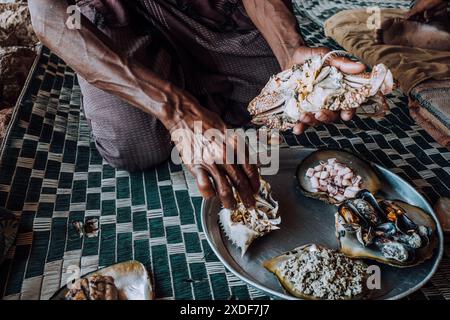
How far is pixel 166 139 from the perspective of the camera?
163 cm

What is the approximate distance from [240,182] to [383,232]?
0.46 metres

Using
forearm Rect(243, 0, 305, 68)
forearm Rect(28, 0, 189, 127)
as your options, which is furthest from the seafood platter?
forearm Rect(28, 0, 189, 127)

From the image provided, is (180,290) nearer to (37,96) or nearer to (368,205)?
(368,205)

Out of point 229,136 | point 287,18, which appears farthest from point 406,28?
point 229,136

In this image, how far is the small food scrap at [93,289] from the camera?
108 cm

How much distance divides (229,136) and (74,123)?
1072 mm

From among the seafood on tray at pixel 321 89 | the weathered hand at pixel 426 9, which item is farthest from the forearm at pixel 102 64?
the weathered hand at pixel 426 9

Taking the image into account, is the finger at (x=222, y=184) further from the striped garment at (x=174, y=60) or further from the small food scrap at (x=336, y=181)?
the striped garment at (x=174, y=60)

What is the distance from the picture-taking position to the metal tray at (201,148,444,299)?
1153 millimetres

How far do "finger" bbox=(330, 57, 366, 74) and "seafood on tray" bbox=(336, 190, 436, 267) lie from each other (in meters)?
0.38

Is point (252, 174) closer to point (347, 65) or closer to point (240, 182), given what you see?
point (240, 182)

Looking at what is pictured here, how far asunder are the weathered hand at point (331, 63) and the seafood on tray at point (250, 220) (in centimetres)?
29

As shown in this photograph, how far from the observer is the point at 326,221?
1.37 meters

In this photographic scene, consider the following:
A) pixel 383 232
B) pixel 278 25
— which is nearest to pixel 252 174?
pixel 383 232
